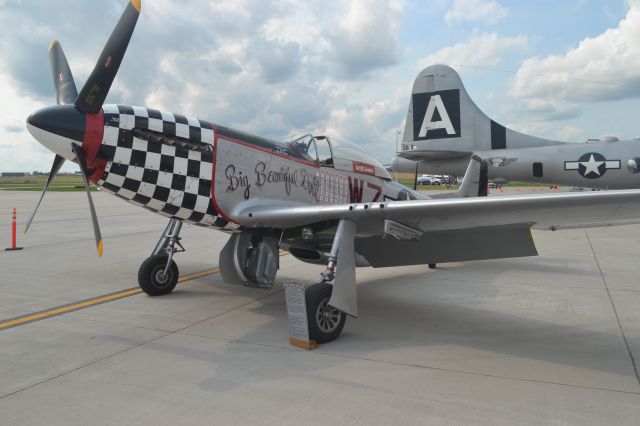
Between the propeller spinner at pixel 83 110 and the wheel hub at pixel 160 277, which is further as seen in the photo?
the wheel hub at pixel 160 277

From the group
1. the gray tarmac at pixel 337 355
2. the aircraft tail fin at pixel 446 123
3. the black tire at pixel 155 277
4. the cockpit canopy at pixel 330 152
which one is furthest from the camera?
the aircraft tail fin at pixel 446 123

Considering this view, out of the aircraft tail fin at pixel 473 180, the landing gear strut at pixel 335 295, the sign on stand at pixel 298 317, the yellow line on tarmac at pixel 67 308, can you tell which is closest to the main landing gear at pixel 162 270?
the yellow line on tarmac at pixel 67 308

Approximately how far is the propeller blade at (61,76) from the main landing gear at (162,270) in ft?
6.26

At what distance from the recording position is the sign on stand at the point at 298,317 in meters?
3.90

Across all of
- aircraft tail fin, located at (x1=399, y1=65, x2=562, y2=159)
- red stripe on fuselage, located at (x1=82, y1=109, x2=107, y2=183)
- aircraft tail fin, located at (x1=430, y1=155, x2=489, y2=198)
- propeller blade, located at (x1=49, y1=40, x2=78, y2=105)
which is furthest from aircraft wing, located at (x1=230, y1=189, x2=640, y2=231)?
aircraft tail fin, located at (x1=399, y1=65, x2=562, y2=159)

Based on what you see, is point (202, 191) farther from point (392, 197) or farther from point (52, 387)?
point (392, 197)

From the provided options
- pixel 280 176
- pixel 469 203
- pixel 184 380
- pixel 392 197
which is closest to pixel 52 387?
pixel 184 380

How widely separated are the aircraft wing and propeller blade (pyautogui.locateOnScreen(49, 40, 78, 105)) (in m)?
2.56

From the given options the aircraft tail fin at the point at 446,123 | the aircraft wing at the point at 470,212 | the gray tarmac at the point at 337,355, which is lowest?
the gray tarmac at the point at 337,355

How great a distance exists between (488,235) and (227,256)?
299 centimetres

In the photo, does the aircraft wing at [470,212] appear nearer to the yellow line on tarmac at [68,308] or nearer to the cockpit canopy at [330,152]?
the cockpit canopy at [330,152]

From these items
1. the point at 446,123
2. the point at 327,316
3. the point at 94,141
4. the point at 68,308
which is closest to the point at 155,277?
the point at 68,308

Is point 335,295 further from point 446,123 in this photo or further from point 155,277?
point 446,123

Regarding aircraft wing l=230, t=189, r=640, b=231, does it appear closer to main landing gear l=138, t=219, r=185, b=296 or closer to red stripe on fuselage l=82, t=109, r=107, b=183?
red stripe on fuselage l=82, t=109, r=107, b=183
